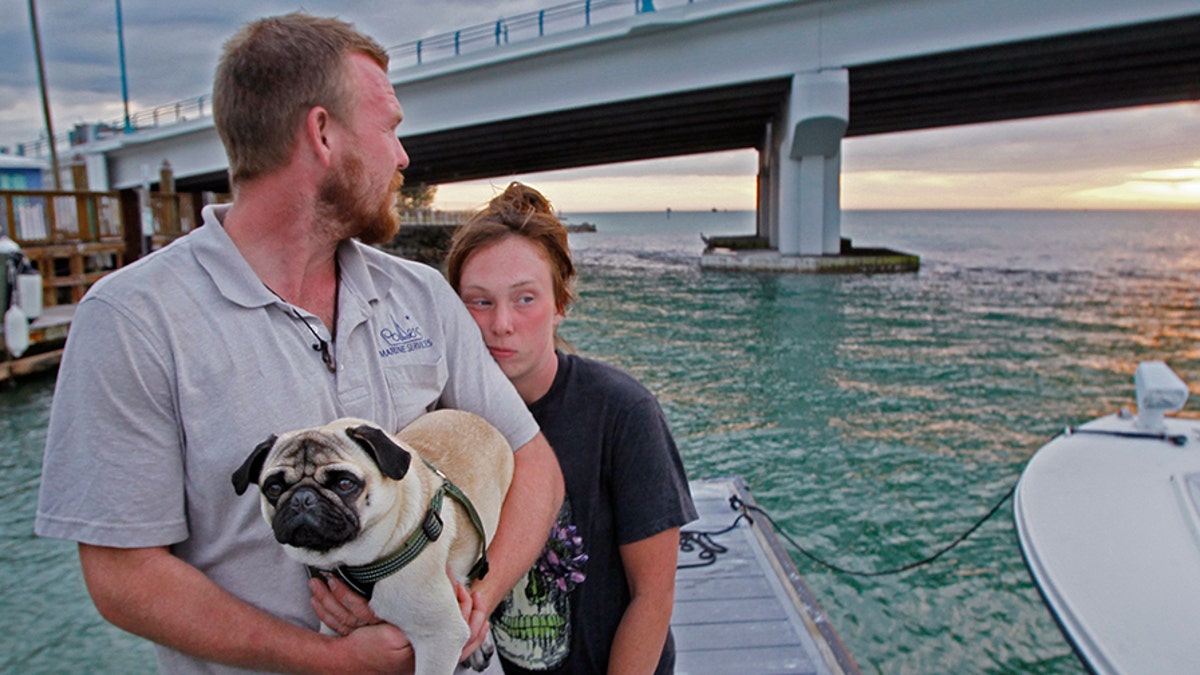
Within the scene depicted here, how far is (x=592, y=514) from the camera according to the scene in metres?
2.34

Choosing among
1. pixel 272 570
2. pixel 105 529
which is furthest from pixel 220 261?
pixel 272 570

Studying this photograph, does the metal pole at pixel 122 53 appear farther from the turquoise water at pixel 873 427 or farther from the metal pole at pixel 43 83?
the turquoise water at pixel 873 427

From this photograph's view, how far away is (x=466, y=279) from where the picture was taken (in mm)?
2385

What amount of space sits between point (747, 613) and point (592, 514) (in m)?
2.53

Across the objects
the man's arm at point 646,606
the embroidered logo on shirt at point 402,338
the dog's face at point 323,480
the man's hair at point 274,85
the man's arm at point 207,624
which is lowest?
the man's arm at point 646,606

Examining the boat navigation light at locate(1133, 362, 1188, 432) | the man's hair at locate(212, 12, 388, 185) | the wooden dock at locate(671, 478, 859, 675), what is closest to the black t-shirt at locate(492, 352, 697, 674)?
the man's hair at locate(212, 12, 388, 185)

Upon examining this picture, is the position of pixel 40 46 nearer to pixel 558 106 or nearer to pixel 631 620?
pixel 558 106

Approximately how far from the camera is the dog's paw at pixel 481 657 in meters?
1.98

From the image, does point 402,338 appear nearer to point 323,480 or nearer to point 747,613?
point 323,480

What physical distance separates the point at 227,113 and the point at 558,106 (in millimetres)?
28487

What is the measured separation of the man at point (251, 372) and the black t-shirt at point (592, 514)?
10.5 inches

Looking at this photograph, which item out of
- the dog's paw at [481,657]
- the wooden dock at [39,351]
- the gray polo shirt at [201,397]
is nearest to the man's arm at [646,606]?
the dog's paw at [481,657]

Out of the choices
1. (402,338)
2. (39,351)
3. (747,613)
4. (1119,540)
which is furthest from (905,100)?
(402,338)

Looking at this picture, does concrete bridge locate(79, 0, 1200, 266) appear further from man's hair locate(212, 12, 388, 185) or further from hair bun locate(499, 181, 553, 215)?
man's hair locate(212, 12, 388, 185)
